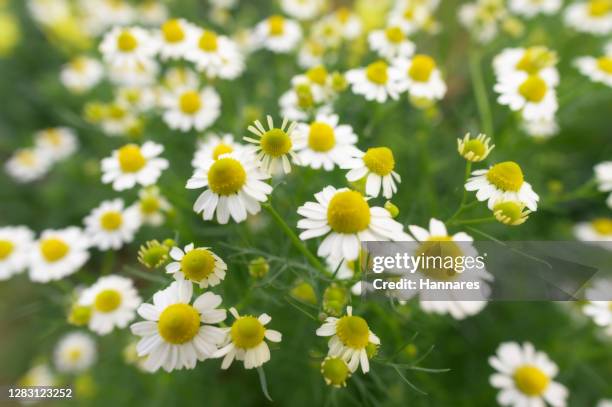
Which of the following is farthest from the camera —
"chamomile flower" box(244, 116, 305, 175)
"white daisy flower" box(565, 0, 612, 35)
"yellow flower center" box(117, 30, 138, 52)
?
"white daisy flower" box(565, 0, 612, 35)

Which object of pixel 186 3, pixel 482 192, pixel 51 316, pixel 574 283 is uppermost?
pixel 186 3

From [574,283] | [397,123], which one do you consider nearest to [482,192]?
[574,283]

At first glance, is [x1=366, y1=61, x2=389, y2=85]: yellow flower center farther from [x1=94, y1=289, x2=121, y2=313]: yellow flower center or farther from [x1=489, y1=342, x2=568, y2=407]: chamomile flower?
[x1=94, y1=289, x2=121, y2=313]: yellow flower center

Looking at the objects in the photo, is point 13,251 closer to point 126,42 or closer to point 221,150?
point 126,42

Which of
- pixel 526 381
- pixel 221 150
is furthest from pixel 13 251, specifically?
pixel 526 381

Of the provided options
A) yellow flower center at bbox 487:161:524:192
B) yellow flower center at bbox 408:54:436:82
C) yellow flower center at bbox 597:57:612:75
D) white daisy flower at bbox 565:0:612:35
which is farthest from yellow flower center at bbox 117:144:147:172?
white daisy flower at bbox 565:0:612:35

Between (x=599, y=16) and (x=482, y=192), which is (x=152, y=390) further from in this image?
(x=599, y=16)

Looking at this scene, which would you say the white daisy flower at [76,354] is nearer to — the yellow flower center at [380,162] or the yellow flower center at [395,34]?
the yellow flower center at [380,162]
